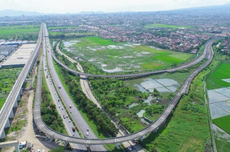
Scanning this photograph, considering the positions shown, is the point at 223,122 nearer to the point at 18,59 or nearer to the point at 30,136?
the point at 30,136

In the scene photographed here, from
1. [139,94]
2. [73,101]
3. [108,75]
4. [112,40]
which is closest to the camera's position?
[73,101]

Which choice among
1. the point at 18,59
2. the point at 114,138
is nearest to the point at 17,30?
the point at 18,59

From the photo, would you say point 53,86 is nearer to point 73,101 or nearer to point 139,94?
point 73,101

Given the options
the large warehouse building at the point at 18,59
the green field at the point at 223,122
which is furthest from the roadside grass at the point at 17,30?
the green field at the point at 223,122

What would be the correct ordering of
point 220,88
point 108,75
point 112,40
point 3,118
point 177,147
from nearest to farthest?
1. point 177,147
2. point 3,118
3. point 220,88
4. point 108,75
5. point 112,40

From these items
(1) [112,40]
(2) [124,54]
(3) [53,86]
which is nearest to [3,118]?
(3) [53,86]

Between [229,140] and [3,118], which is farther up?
[3,118]
